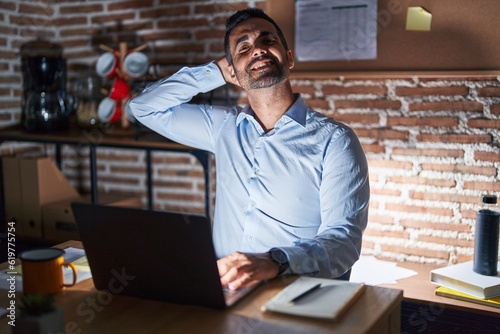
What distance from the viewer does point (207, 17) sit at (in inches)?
113

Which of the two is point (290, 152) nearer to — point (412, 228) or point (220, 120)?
point (220, 120)

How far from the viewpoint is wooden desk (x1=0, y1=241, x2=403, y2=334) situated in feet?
3.56

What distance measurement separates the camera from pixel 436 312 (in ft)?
7.07

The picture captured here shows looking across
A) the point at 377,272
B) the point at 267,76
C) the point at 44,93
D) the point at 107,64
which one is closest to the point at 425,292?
the point at 377,272

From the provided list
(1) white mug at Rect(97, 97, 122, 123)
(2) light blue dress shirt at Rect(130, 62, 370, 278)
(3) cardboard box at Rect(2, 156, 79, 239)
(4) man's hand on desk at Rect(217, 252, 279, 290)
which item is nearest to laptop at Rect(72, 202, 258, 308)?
(4) man's hand on desk at Rect(217, 252, 279, 290)

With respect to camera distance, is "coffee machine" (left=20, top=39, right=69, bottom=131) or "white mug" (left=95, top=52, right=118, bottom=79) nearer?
"white mug" (left=95, top=52, right=118, bottom=79)

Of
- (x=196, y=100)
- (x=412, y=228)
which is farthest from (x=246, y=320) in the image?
(x=196, y=100)

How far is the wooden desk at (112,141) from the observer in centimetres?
256

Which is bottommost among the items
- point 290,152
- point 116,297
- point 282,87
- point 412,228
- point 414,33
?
point 412,228

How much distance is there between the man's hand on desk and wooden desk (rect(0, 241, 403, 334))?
3 cm

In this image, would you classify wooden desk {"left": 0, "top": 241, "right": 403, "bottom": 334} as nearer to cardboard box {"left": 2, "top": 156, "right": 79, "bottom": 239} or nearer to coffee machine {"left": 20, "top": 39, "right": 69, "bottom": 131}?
cardboard box {"left": 2, "top": 156, "right": 79, "bottom": 239}

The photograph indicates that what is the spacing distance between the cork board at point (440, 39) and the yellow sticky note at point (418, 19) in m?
0.02

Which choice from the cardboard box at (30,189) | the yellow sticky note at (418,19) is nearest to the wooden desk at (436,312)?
the yellow sticky note at (418,19)

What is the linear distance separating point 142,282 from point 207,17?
190cm
